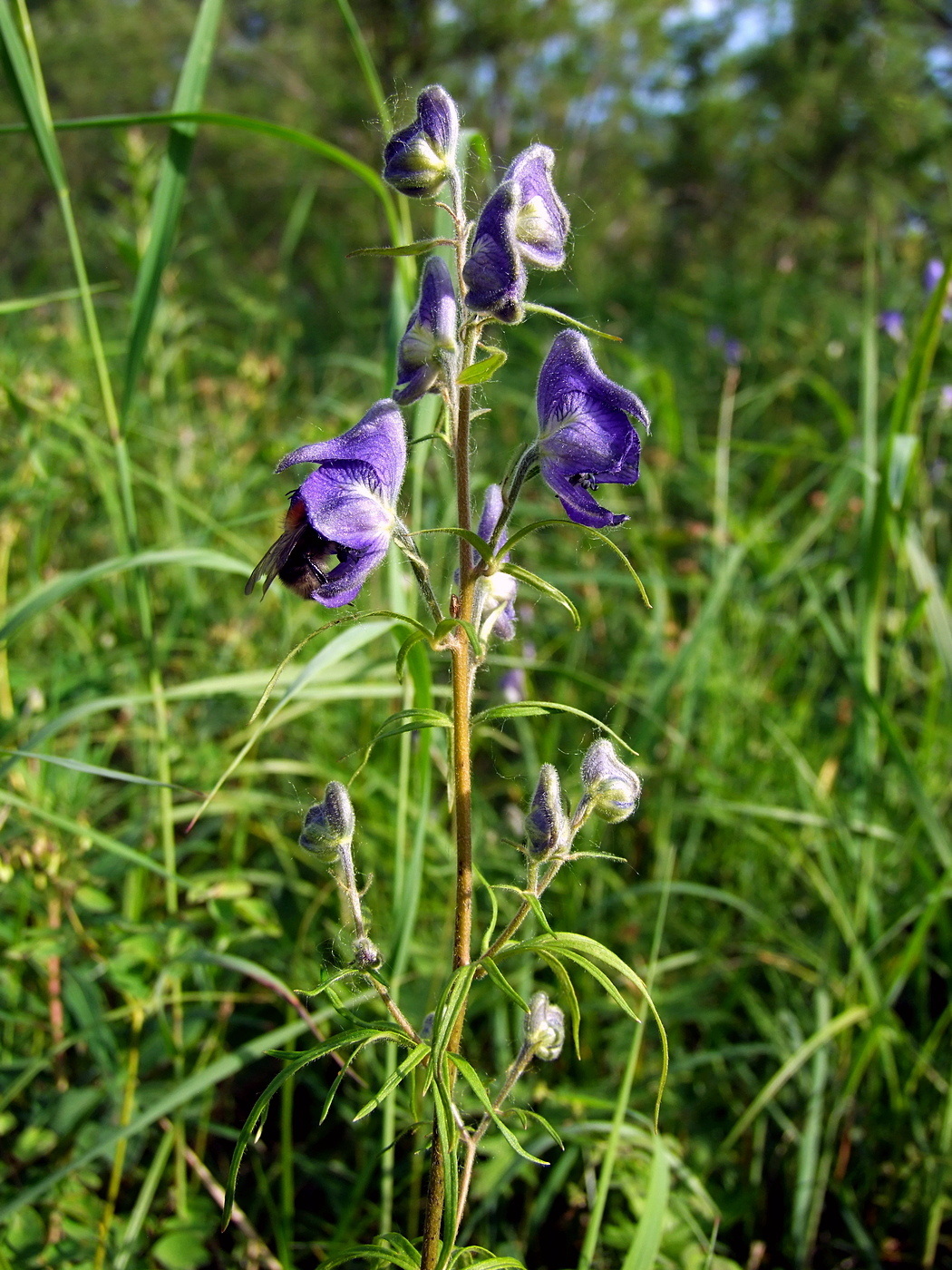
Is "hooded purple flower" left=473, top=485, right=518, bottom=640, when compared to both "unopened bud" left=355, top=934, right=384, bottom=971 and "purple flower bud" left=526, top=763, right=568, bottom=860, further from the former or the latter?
"unopened bud" left=355, top=934, right=384, bottom=971

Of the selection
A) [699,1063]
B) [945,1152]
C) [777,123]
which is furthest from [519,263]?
[777,123]

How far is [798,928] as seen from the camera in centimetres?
261

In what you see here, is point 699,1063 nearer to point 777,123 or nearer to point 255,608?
point 255,608

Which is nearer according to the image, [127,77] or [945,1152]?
[945,1152]

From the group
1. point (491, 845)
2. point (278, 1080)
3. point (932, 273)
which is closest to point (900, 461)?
point (491, 845)

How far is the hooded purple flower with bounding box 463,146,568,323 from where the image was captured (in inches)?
42.2

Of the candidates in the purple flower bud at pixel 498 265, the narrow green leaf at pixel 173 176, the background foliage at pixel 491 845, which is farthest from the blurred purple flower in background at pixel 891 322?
the purple flower bud at pixel 498 265

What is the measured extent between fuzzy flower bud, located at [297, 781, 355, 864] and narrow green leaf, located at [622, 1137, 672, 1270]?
67 centimetres

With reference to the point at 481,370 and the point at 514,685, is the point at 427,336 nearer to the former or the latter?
the point at 481,370

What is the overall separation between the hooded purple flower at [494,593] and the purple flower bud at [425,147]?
16.4 inches

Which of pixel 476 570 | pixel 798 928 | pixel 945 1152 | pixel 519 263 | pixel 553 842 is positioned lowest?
pixel 798 928

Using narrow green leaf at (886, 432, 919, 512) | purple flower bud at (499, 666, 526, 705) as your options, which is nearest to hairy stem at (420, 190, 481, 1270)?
purple flower bud at (499, 666, 526, 705)

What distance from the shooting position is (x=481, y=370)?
1.06m

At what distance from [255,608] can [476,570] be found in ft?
7.17
